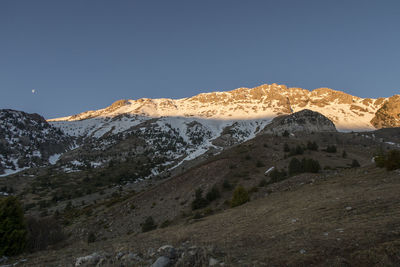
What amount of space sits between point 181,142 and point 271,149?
419 ft

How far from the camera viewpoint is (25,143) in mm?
159000

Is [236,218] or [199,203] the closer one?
[236,218]

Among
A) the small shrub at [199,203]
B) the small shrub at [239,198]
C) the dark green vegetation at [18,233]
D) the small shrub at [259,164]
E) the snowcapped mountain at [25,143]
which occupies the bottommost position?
the small shrub at [199,203]

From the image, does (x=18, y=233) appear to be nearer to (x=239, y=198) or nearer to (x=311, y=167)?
(x=239, y=198)

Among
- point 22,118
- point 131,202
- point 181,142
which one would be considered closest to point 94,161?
point 181,142

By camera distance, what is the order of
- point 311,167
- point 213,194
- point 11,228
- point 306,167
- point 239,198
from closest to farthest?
point 11,228 → point 239,198 → point 311,167 → point 213,194 → point 306,167

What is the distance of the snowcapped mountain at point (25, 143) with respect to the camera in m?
135

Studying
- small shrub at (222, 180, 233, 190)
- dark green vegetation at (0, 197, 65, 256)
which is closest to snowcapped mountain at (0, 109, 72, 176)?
dark green vegetation at (0, 197, 65, 256)

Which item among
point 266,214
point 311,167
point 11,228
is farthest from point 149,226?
point 311,167

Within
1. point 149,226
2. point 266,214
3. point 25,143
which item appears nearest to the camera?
point 266,214

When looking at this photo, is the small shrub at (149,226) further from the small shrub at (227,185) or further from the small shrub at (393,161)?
the small shrub at (393,161)

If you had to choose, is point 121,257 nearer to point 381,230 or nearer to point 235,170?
point 381,230

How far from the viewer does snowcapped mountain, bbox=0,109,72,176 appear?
135 m

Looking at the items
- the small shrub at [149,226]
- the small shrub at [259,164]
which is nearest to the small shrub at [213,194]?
the small shrub at [149,226]
